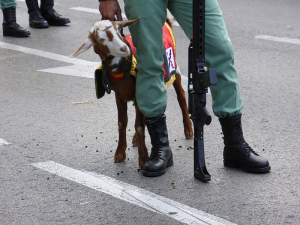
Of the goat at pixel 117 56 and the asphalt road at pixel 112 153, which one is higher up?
the goat at pixel 117 56

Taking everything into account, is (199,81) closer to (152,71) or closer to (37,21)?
(152,71)

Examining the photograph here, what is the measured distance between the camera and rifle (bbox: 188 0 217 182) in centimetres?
320

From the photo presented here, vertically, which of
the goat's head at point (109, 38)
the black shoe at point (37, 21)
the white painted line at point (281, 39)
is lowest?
the black shoe at point (37, 21)

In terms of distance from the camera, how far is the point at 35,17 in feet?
28.9

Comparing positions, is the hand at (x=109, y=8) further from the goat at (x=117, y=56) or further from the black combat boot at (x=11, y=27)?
the black combat boot at (x=11, y=27)

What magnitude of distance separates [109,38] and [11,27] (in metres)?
5.11

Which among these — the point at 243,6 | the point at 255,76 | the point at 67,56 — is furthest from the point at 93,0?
the point at 255,76

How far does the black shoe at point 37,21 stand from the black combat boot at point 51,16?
138 millimetres

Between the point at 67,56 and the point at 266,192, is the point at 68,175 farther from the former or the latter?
the point at 67,56

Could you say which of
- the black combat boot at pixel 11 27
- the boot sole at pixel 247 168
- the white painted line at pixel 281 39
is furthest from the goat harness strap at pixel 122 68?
the black combat boot at pixel 11 27

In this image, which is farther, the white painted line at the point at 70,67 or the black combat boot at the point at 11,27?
the black combat boot at the point at 11,27

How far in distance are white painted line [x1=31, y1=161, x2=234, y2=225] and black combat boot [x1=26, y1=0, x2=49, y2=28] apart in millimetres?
5240

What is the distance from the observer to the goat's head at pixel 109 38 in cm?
343

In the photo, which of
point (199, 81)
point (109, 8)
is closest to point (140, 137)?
point (199, 81)
